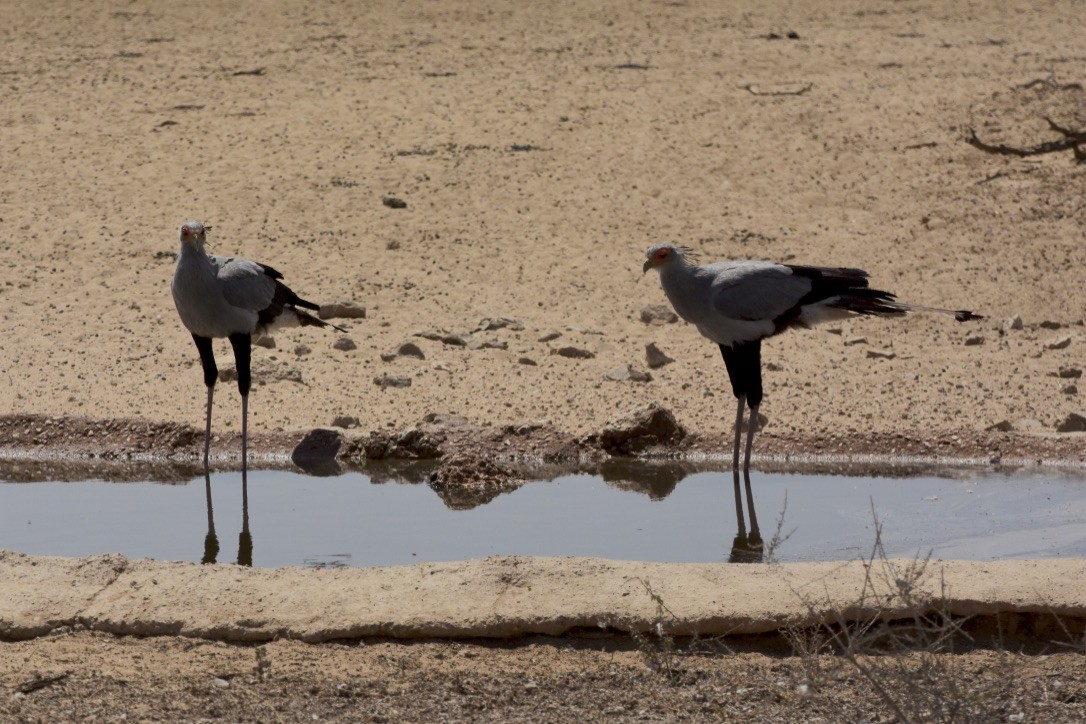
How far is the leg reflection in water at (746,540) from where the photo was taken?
675cm

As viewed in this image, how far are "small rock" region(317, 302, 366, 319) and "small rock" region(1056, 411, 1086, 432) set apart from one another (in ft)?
16.1

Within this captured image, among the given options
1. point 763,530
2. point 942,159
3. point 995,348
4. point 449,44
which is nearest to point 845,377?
point 995,348

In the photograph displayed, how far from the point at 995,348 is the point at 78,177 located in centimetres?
815

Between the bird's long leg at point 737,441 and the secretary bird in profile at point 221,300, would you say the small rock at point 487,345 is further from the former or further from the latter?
the bird's long leg at point 737,441

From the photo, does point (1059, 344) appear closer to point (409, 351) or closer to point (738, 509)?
point (738, 509)

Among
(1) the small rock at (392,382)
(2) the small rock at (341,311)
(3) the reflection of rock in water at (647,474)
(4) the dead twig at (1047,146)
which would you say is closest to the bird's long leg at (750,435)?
(3) the reflection of rock in water at (647,474)

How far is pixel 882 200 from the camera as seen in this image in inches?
545

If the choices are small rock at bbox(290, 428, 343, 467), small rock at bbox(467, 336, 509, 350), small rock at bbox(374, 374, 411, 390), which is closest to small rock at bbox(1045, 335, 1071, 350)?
small rock at bbox(467, 336, 509, 350)

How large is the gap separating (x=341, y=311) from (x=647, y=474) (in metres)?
3.80

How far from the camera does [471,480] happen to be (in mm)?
8008

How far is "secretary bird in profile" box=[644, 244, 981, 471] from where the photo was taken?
8.36 metres

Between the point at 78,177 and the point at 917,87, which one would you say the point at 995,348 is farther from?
the point at 78,177

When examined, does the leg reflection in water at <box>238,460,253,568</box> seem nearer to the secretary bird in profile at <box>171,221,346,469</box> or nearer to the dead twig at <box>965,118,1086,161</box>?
the secretary bird in profile at <box>171,221,346,469</box>

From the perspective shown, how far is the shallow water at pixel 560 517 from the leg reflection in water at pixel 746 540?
15mm
